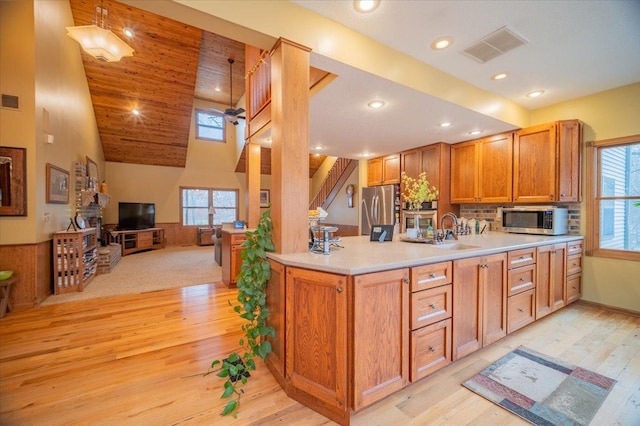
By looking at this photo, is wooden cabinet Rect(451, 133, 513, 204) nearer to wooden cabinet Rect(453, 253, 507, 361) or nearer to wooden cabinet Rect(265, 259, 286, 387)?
wooden cabinet Rect(453, 253, 507, 361)

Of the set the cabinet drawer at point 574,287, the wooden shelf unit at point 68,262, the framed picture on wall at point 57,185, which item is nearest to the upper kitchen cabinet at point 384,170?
the cabinet drawer at point 574,287

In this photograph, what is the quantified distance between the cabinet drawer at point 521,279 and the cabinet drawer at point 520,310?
56 mm

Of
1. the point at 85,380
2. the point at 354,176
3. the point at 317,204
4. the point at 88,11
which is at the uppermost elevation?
the point at 88,11

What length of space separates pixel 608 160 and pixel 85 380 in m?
6.03

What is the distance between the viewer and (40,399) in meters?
1.90

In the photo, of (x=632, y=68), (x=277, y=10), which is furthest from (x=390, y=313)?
(x=632, y=68)

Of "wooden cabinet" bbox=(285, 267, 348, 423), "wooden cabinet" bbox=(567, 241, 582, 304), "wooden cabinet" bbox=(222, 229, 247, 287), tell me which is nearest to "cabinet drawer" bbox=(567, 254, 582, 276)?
"wooden cabinet" bbox=(567, 241, 582, 304)

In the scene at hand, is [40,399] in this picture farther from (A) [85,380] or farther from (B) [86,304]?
(B) [86,304]

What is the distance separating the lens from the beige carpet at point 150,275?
4180 millimetres

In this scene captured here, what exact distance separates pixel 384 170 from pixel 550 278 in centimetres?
340

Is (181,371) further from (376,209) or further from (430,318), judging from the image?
(376,209)

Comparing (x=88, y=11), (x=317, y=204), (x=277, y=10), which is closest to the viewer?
(x=277, y=10)

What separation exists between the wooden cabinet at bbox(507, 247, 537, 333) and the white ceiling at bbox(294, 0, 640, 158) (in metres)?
1.80

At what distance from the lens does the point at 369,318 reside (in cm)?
177
